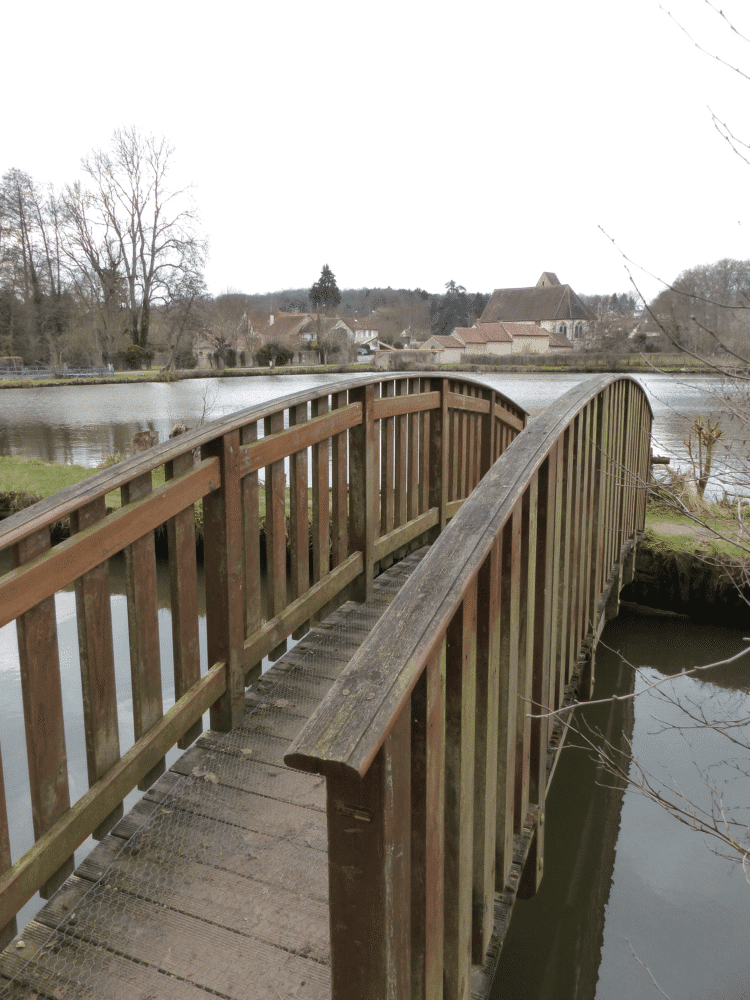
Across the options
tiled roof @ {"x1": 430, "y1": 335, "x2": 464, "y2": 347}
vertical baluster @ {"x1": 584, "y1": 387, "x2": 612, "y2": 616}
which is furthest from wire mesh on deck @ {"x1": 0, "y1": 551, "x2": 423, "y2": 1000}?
tiled roof @ {"x1": 430, "y1": 335, "x2": 464, "y2": 347}

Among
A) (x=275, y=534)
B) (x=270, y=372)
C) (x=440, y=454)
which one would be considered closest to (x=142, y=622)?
(x=275, y=534)

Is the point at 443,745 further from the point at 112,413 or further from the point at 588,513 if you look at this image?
the point at 112,413

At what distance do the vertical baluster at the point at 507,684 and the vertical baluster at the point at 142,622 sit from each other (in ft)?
3.29

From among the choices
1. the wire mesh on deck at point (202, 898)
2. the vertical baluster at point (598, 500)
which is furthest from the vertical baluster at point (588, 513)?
the wire mesh on deck at point (202, 898)

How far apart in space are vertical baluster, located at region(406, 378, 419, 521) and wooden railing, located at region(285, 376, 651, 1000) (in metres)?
2.09

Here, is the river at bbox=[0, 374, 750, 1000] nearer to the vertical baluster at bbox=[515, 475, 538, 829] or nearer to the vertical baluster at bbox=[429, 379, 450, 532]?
the vertical baluster at bbox=[515, 475, 538, 829]

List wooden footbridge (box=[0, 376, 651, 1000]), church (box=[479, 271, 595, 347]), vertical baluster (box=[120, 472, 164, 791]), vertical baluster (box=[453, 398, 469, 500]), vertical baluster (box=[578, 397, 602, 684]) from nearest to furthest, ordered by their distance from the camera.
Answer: wooden footbridge (box=[0, 376, 651, 1000])
vertical baluster (box=[120, 472, 164, 791])
vertical baluster (box=[578, 397, 602, 684])
vertical baluster (box=[453, 398, 469, 500])
church (box=[479, 271, 595, 347])

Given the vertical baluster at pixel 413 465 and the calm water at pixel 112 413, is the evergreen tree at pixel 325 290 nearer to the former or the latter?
the calm water at pixel 112 413

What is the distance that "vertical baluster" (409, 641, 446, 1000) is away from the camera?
1083 millimetres

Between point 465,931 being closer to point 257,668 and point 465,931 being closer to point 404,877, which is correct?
point 404,877

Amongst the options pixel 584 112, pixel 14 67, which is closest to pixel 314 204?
pixel 14 67

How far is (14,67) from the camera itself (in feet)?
47.2

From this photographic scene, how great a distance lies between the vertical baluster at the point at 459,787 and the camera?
1.27m

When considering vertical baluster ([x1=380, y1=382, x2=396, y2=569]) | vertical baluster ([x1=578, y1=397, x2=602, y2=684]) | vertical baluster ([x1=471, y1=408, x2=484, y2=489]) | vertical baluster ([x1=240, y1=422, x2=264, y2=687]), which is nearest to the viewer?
vertical baluster ([x1=240, y1=422, x2=264, y2=687])
